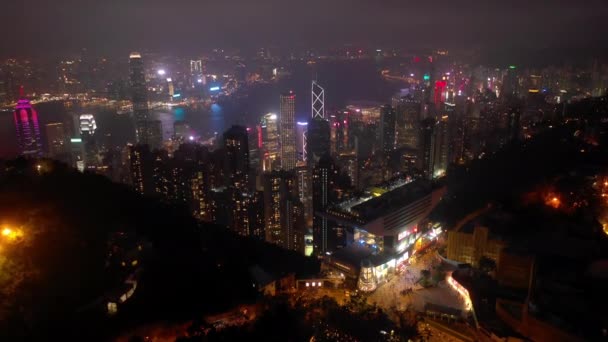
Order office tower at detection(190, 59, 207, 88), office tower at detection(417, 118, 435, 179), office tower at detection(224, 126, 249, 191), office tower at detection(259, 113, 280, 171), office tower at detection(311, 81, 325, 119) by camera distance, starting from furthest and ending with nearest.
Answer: office tower at detection(190, 59, 207, 88), office tower at detection(311, 81, 325, 119), office tower at detection(259, 113, 280, 171), office tower at detection(417, 118, 435, 179), office tower at detection(224, 126, 249, 191)

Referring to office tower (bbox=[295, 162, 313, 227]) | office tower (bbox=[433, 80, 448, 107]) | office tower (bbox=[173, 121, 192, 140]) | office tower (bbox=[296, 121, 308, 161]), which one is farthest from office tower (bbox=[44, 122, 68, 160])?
office tower (bbox=[433, 80, 448, 107])

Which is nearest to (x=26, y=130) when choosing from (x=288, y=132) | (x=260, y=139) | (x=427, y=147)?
(x=260, y=139)

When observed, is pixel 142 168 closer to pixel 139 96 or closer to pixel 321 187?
pixel 321 187

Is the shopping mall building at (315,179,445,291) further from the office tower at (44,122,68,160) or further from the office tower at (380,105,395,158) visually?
the office tower at (44,122,68,160)

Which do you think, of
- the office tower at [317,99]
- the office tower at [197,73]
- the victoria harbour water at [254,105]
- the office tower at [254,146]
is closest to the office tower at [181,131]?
the victoria harbour water at [254,105]

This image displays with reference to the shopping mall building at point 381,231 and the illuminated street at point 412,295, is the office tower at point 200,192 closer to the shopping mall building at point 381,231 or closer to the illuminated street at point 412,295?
the shopping mall building at point 381,231
